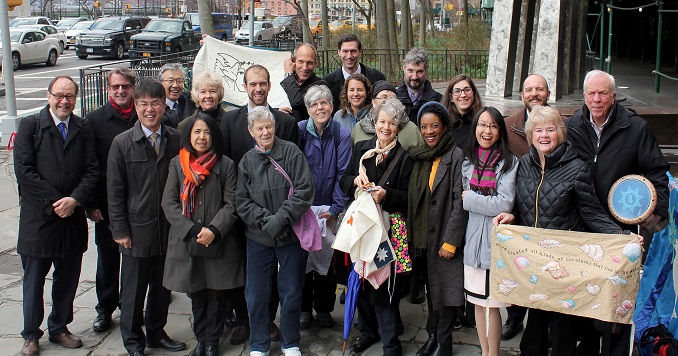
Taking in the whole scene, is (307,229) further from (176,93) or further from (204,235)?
(176,93)

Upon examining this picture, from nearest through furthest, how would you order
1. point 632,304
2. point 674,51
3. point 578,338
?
point 632,304
point 578,338
point 674,51

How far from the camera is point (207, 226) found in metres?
5.13

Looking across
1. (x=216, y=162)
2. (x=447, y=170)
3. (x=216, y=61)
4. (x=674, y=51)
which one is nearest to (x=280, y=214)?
(x=216, y=162)

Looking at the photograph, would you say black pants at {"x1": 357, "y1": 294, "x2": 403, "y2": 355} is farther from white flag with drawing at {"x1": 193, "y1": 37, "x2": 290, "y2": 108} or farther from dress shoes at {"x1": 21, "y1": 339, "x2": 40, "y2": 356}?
white flag with drawing at {"x1": 193, "y1": 37, "x2": 290, "y2": 108}

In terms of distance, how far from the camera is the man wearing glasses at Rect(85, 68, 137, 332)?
224 inches

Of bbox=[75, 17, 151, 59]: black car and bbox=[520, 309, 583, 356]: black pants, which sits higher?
bbox=[75, 17, 151, 59]: black car

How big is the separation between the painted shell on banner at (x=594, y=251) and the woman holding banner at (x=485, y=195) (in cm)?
57

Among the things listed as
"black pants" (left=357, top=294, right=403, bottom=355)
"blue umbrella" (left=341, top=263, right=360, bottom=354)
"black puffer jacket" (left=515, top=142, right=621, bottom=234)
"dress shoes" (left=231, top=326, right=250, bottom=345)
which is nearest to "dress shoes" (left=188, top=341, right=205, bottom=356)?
"dress shoes" (left=231, top=326, right=250, bottom=345)

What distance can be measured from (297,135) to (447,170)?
1.34 metres

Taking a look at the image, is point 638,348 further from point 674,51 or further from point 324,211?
point 674,51

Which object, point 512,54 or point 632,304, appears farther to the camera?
point 512,54

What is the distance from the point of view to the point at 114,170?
5.19 meters

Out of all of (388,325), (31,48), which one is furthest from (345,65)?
(31,48)

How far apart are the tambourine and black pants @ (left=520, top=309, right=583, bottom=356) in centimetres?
75
